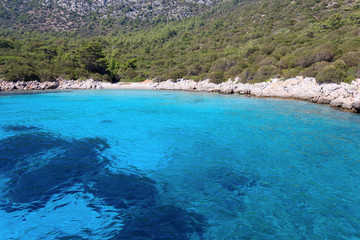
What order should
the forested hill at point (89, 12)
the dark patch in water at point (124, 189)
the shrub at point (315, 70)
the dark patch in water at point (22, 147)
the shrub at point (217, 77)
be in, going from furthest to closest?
the forested hill at point (89, 12) < the shrub at point (217, 77) < the shrub at point (315, 70) < the dark patch in water at point (22, 147) < the dark patch in water at point (124, 189)

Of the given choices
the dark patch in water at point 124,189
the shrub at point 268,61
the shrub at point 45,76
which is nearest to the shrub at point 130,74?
the shrub at point 45,76

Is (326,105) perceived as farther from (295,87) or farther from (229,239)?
(229,239)

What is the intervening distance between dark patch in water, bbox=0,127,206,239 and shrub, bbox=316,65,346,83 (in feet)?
69.3

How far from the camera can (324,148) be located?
384 inches

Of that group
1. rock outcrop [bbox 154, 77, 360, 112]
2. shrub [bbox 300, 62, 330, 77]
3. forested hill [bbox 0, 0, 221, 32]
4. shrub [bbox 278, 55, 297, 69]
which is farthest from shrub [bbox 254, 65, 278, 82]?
forested hill [bbox 0, 0, 221, 32]

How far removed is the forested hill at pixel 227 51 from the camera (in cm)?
2858

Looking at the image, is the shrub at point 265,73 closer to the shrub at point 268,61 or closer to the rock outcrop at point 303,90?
the rock outcrop at point 303,90

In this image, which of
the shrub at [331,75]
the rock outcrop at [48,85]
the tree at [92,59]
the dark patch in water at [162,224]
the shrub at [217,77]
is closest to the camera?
the dark patch in water at [162,224]

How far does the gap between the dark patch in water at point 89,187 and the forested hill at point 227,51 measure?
2190 centimetres

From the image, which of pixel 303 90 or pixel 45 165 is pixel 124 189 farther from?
pixel 303 90

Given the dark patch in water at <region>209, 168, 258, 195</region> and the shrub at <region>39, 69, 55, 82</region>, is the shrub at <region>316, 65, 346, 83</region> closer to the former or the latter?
the dark patch in water at <region>209, 168, 258, 195</region>

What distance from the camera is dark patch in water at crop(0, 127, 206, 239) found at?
4906 mm

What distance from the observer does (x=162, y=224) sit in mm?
4938

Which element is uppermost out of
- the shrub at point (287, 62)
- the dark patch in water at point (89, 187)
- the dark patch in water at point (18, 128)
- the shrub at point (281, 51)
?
the shrub at point (281, 51)
